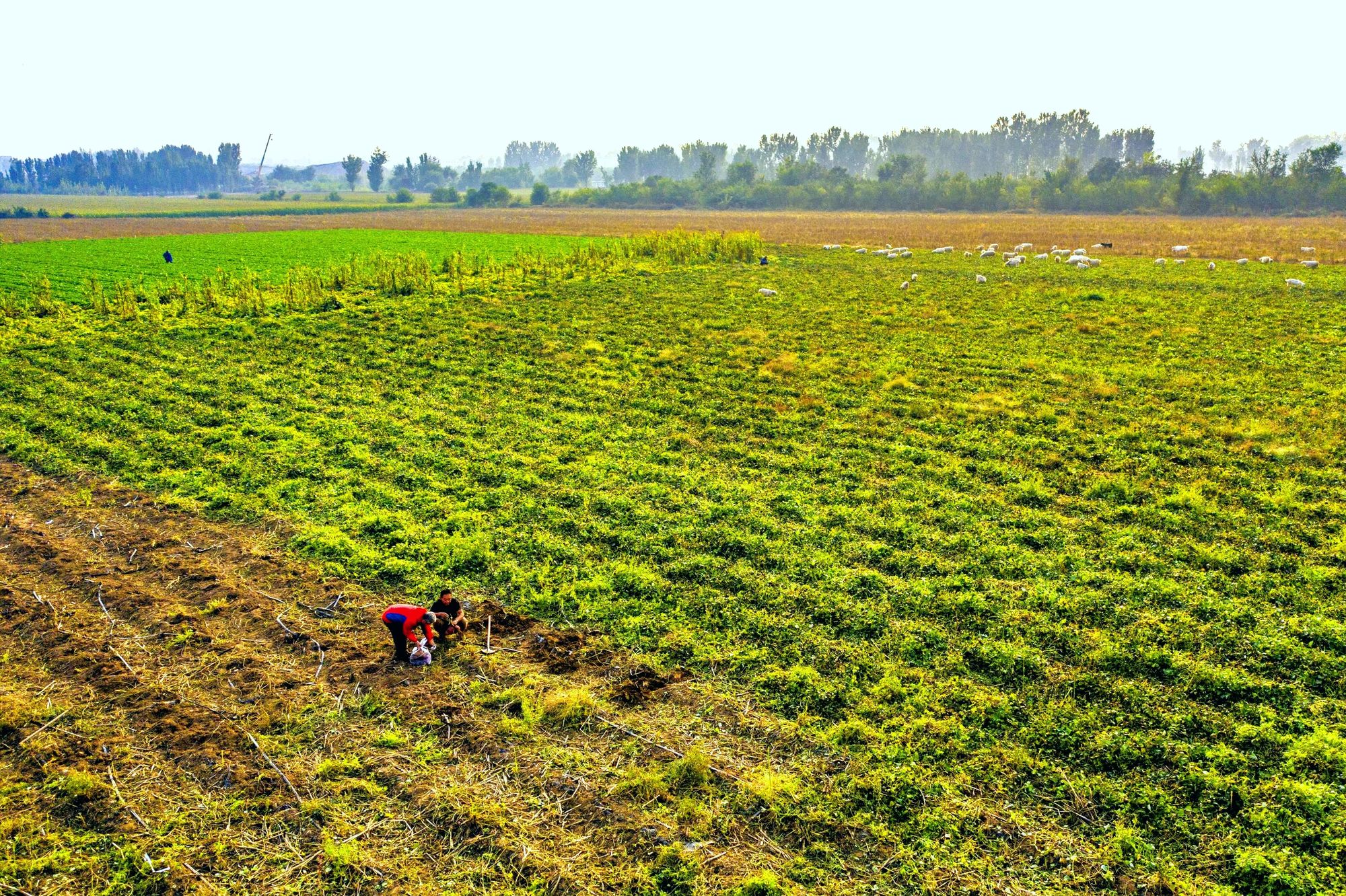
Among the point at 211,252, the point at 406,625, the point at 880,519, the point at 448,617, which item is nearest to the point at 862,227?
the point at 211,252

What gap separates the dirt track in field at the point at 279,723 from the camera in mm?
5414

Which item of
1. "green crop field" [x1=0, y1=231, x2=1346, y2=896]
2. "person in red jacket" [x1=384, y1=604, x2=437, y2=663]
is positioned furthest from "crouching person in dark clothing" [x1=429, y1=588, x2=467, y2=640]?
"green crop field" [x1=0, y1=231, x2=1346, y2=896]

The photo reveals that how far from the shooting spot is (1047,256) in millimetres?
40750

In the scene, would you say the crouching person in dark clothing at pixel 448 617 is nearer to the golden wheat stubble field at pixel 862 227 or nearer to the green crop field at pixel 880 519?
the green crop field at pixel 880 519

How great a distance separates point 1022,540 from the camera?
9562 mm

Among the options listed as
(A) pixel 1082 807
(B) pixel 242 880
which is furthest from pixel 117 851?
(A) pixel 1082 807

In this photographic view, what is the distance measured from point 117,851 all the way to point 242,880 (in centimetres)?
103

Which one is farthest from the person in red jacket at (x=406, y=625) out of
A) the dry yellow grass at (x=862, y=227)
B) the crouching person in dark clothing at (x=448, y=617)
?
the dry yellow grass at (x=862, y=227)

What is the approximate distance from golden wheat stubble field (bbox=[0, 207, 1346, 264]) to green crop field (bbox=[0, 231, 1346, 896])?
3011 centimetres

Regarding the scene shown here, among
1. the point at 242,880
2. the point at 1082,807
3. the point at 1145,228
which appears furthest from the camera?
the point at 1145,228

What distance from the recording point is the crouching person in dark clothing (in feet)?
24.7

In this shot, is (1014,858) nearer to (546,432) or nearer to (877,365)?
(546,432)

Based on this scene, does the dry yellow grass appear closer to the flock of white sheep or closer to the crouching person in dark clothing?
the flock of white sheep

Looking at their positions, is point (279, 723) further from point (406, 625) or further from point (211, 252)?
point (211, 252)
